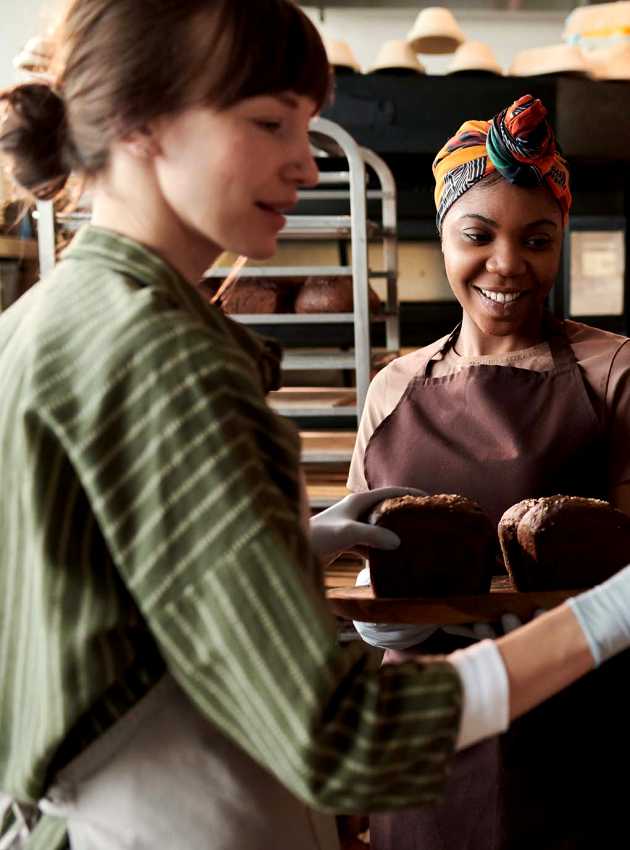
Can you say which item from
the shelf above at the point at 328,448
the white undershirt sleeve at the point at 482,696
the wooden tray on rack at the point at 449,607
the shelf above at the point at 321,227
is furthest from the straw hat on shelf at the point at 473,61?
the white undershirt sleeve at the point at 482,696

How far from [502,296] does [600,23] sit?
3.05m

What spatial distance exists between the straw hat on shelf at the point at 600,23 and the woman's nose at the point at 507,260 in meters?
2.91

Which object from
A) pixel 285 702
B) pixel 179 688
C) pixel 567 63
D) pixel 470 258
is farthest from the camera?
pixel 567 63

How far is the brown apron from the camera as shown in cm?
125

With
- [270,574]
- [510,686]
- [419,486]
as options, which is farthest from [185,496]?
[419,486]

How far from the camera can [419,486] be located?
140cm

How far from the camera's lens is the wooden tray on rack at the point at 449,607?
1.08 meters

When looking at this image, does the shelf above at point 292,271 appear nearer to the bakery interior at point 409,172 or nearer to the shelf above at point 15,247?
the bakery interior at point 409,172

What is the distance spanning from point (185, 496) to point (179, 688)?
20cm

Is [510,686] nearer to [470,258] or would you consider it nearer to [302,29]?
[302,29]

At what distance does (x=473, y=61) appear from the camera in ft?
12.3

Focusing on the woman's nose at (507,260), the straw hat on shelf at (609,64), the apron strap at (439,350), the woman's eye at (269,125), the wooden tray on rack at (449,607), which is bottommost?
the wooden tray on rack at (449,607)

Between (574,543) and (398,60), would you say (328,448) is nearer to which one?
(574,543)

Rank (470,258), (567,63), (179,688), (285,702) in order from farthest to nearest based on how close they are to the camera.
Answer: (567,63), (470,258), (179,688), (285,702)
